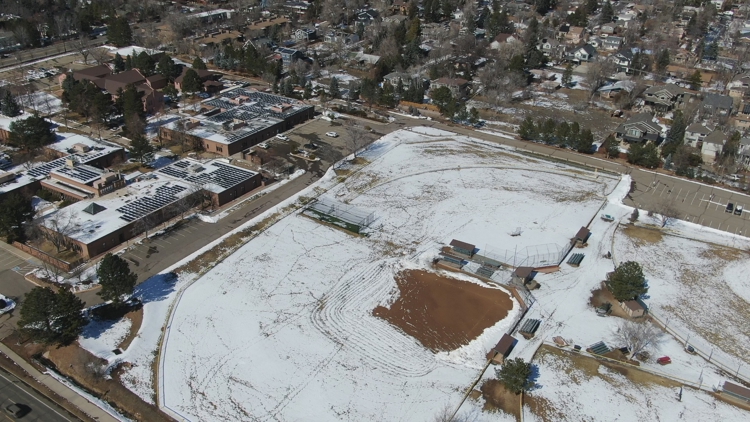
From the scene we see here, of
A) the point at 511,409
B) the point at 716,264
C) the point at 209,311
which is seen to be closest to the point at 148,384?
the point at 209,311

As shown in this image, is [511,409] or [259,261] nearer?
[511,409]

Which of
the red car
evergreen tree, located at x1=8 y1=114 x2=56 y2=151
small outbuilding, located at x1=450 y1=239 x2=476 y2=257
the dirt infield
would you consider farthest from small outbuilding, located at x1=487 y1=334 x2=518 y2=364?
evergreen tree, located at x1=8 y1=114 x2=56 y2=151

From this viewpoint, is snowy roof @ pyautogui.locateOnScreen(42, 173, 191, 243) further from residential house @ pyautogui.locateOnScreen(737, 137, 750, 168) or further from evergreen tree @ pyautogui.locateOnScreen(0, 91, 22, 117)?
residential house @ pyautogui.locateOnScreen(737, 137, 750, 168)

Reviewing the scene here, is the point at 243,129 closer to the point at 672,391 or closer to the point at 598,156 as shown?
the point at 598,156

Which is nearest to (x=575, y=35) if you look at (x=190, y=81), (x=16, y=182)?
(x=190, y=81)

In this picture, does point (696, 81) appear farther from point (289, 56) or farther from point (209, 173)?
point (209, 173)

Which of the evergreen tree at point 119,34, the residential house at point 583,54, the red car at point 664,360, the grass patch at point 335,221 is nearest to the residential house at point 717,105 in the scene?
the residential house at point 583,54
